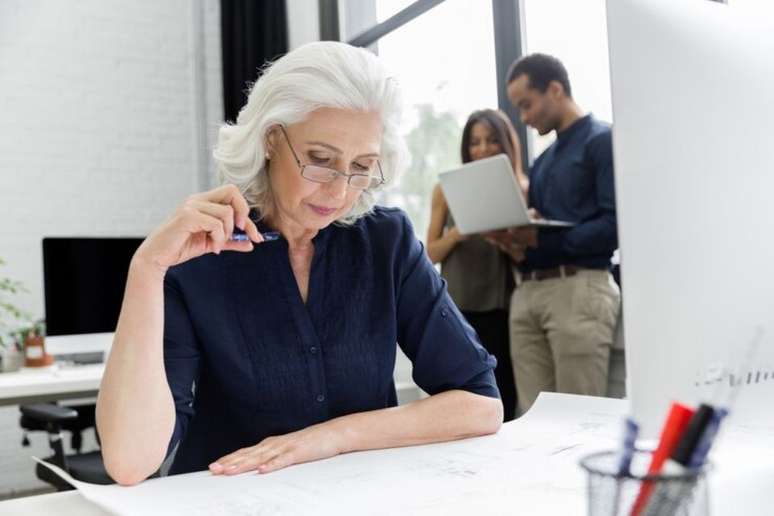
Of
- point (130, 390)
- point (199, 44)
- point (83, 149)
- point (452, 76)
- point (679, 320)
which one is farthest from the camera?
point (199, 44)

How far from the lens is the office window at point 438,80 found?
3.38 meters

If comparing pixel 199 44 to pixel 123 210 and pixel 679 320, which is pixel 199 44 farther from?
pixel 679 320

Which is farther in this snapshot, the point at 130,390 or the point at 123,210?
the point at 123,210

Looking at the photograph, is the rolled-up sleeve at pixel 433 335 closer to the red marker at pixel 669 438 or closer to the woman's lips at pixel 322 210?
the woman's lips at pixel 322 210

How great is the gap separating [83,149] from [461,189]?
2.48m

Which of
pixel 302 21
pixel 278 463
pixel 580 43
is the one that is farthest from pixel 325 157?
pixel 302 21

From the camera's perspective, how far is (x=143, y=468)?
2.99 ft

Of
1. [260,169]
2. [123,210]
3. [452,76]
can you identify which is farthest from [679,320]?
[123,210]

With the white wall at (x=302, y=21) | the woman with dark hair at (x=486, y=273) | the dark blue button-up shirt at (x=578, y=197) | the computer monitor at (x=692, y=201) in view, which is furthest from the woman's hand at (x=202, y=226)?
the white wall at (x=302, y=21)

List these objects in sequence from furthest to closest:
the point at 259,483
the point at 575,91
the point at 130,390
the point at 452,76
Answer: the point at 452,76
the point at 575,91
the point at 130,390
the point at 259,483

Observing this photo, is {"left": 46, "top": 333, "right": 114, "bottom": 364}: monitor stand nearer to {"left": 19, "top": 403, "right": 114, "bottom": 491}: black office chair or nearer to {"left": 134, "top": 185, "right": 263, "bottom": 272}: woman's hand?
{"left": 19, "top": 403, "right": 114, "bottom": 491}: black office chair

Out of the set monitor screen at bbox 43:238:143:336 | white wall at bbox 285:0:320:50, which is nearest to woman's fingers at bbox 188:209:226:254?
A: monitor screen at bbox 43:238:143:336

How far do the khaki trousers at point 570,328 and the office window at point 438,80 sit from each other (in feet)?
3.71

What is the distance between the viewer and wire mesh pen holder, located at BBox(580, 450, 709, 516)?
386mm
